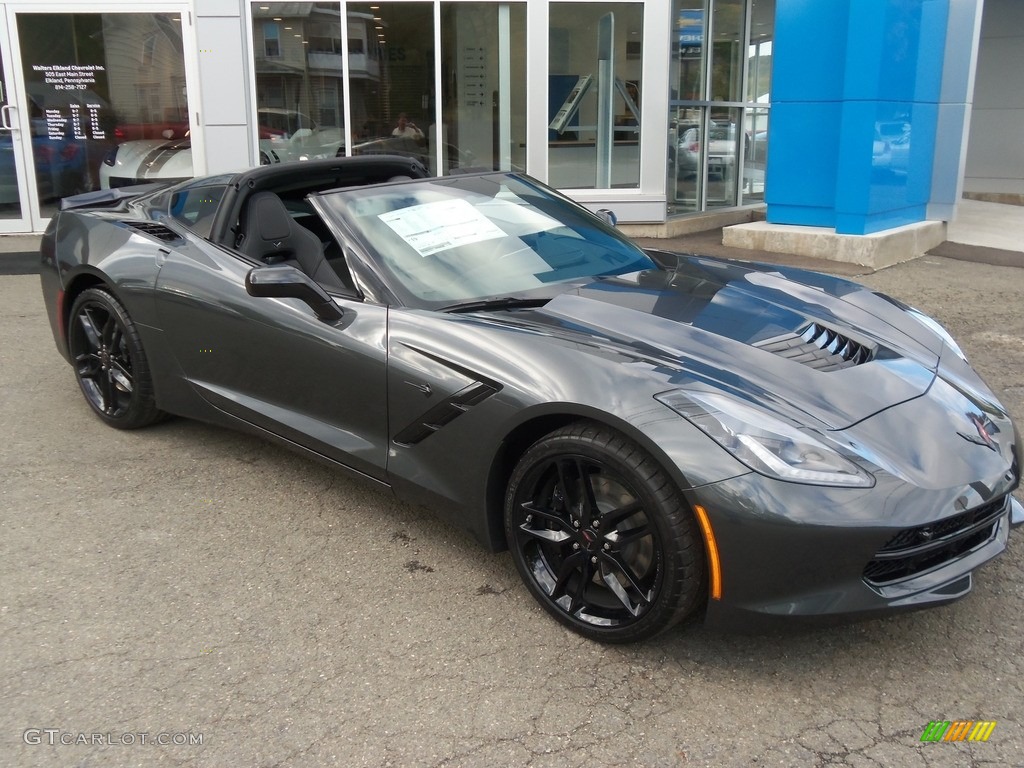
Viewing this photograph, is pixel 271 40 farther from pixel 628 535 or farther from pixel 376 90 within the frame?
pixel 628 535

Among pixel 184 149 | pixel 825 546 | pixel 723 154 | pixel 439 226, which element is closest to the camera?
pixel 825 546

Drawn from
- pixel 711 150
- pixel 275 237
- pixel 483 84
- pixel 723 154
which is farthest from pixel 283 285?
pixel 723 154

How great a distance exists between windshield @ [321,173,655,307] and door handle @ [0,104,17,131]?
843 centimetres

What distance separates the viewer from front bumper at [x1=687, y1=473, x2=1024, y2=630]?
7.84 ft

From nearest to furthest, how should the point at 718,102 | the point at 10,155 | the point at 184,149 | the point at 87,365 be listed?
the point at 87,365
the point at 10,155
the point at 184,149
the point at 718,102

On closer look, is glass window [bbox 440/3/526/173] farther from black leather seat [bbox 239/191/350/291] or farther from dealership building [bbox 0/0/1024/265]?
black leather seat [bbox 239/191/350/291]

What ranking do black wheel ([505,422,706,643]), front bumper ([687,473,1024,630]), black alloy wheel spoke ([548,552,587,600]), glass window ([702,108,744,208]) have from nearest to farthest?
front bumper ([687,473,1024,630]) < black wheel ([505,422,706,643]) < black alloy wheel spoke ([548,552,587,600]) < glass window ([702,108,744,208])

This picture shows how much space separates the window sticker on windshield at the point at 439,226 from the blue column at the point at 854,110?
21.5 ft

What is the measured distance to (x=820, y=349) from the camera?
3084 millimetres

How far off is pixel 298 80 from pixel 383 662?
9.20 metres

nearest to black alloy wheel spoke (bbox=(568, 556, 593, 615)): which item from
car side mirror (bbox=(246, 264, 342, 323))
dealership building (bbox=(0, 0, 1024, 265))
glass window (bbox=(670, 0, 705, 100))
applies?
car side mirror (bbox=(246, 264, 342, 323))

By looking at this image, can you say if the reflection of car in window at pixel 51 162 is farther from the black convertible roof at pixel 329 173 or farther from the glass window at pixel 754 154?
the glass window at pixel 754 154

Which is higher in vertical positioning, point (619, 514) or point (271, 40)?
point (271, 40)

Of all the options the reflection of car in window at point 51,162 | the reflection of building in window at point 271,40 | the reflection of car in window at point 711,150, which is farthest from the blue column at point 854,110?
the reflection of car in window at point 51,162
